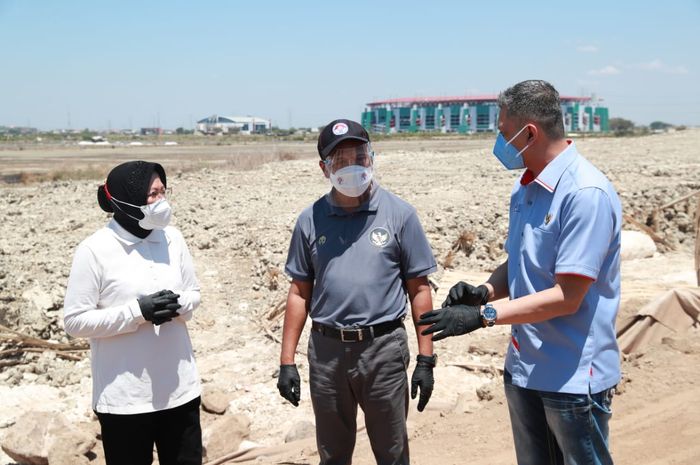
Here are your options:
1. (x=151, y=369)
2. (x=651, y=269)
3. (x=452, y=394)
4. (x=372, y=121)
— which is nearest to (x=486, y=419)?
(x=452, y=394)

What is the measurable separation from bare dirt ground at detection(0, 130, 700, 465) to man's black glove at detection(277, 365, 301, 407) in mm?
1407

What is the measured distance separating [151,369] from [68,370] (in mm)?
4194

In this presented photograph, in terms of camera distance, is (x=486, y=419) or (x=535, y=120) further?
(x=486, y=419)

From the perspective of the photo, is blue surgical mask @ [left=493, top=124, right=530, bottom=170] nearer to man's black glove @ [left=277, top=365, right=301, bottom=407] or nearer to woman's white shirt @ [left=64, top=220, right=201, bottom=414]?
man's black glove @ [left=277, top=365, right=301, bottom=407]

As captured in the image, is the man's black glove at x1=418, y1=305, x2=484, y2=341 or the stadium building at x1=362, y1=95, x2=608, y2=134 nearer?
the man's black glove at x1=418, y1=305, x2=484, y2=341

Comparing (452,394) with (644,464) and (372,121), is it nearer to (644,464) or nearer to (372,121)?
(644,464)

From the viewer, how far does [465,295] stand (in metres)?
2.66

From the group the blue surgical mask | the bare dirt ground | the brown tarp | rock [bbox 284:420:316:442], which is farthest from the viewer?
the brown tarp

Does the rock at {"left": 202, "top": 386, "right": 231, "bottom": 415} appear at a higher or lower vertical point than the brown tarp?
lower

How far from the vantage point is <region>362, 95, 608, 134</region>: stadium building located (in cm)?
10619

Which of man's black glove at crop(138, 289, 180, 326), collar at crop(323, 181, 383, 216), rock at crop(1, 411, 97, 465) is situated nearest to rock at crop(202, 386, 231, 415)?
rock at crop(1, 411, 97, 465)

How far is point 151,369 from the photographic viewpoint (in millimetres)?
2881

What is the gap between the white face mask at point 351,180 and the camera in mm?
3029

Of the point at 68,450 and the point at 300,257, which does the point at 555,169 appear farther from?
the point at 68,450
